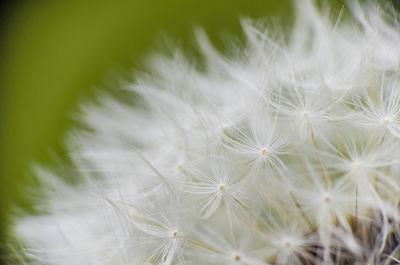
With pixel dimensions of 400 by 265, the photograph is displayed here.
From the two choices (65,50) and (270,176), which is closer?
(270,176)

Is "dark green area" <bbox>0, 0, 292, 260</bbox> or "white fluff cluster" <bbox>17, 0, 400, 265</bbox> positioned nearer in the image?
"white fluff cluster" <bbox>17, 0, 400, 265</bbox>

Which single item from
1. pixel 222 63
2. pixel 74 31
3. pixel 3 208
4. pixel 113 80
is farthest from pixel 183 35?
pixel 3 208

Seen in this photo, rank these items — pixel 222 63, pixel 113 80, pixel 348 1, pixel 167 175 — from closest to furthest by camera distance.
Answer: pixel 167 175 < pixel 222 63 < pixel 348 1 < pixel 113 80

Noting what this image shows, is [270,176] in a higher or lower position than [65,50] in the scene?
lower

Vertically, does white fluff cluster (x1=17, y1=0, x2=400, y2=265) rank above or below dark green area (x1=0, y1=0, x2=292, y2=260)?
below

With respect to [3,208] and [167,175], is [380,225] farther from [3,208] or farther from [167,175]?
[3,208]
